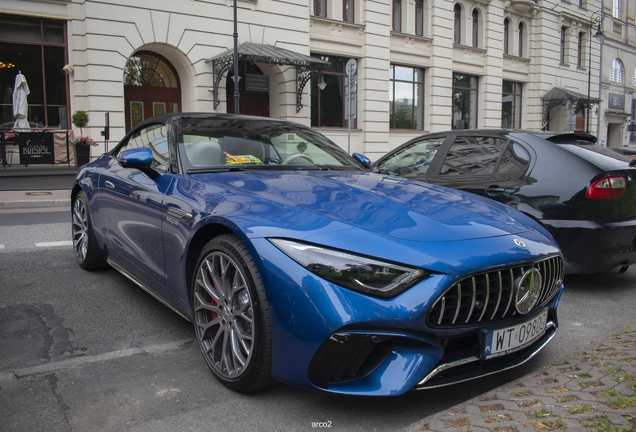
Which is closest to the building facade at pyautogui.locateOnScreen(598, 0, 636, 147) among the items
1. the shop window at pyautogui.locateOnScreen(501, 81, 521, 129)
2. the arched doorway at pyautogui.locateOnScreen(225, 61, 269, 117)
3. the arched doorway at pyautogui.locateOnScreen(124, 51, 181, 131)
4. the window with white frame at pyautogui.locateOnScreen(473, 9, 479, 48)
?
the shop window at pyautogui.locateOnScreen(501, 81, 521, 129)

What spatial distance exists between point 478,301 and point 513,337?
1.02 feet

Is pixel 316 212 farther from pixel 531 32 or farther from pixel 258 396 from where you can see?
pixel 531 32

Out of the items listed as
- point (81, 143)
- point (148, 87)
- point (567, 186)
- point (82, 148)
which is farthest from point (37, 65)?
point (567, 186)

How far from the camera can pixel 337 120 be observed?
69.8ft

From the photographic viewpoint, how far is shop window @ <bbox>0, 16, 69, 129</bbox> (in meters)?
15.0

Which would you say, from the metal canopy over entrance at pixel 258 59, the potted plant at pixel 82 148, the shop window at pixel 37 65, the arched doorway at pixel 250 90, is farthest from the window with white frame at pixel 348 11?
the potted plant at pixel 82 148

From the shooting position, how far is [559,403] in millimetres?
2387

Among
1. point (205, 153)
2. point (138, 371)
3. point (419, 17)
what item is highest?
point (419, 17)

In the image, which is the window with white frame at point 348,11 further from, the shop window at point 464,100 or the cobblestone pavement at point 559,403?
the cobblestone pavement at point 559,403

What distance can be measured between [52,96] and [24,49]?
4.63ft

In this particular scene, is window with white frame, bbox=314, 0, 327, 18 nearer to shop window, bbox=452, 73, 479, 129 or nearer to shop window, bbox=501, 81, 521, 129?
shop window, bbox=452, 73, 479, 129

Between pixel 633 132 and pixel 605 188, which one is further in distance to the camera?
pixel 633 132

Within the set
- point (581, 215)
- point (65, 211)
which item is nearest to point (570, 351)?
point (581, 215)

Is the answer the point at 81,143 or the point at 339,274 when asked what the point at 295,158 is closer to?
the point at 339,274
